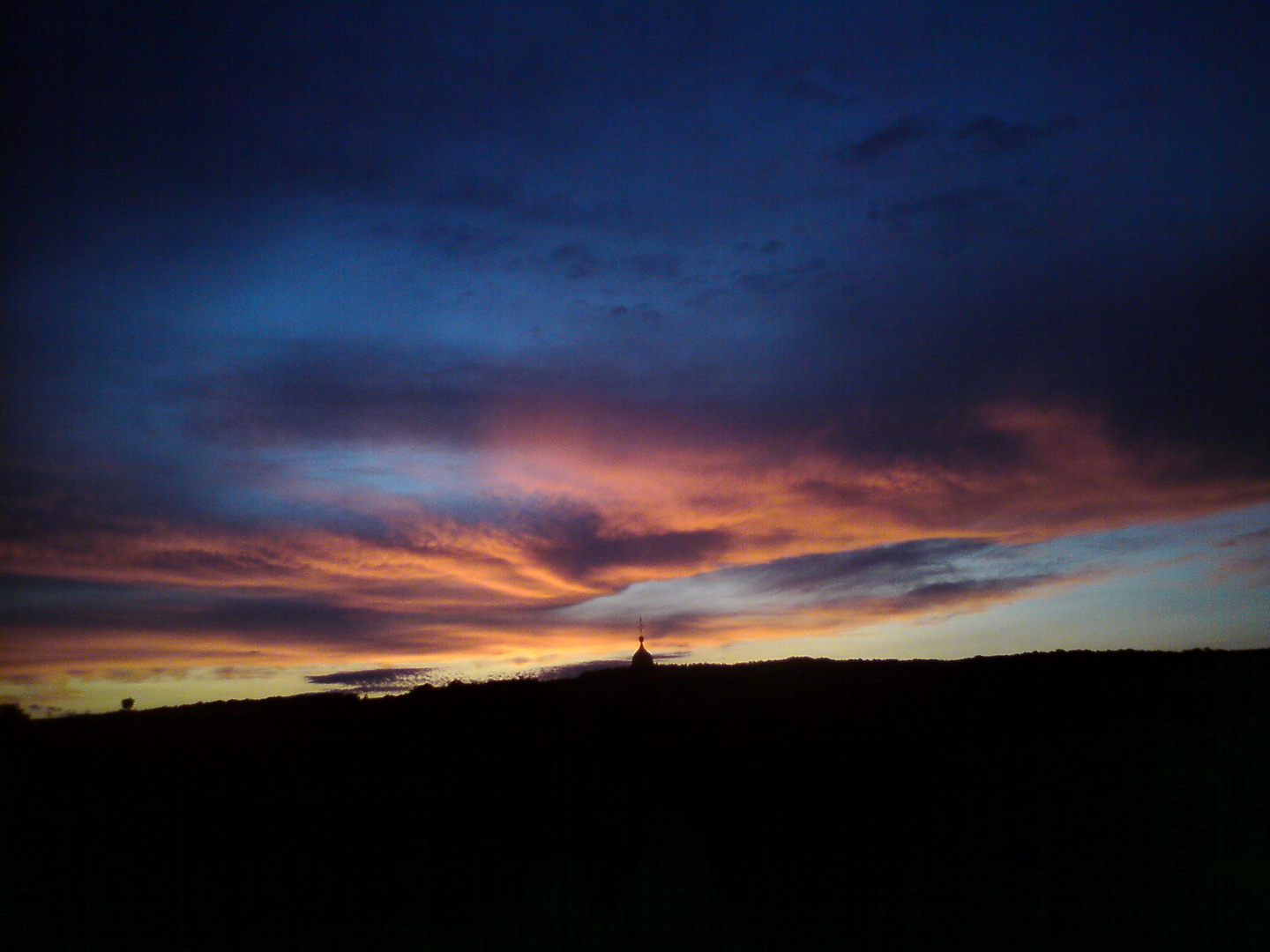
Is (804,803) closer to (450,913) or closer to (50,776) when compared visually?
(450,913)

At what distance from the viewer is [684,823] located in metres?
18.5

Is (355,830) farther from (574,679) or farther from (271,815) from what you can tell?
(574,679)

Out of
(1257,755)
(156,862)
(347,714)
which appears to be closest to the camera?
(156,862)

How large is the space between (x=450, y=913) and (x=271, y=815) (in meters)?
5.99

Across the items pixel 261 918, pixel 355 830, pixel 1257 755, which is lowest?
pixel 261 918

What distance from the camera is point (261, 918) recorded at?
15883 millimetres

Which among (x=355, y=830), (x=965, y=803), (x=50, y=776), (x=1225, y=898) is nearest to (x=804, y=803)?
(x=965, y=803)

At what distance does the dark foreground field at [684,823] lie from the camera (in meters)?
15.2

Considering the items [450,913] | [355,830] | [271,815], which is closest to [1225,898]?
[450,913]

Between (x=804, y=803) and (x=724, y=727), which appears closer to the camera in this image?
(x=804, y=803)

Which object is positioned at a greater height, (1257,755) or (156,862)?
(1257,755)

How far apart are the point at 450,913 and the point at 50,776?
12.9 m

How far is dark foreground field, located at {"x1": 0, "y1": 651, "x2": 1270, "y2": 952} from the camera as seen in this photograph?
1525 cm

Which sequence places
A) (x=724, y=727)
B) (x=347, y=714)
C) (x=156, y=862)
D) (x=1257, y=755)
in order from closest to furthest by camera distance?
(x=156, y=862)
(x=1257, y=755)
(x=724, y=727)
(x=347, y=714)
